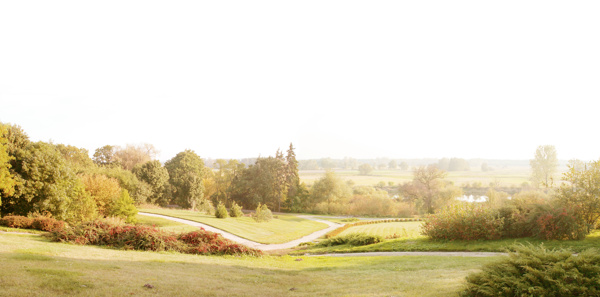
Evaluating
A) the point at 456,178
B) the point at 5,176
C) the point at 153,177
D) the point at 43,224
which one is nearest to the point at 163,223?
the point at 43,224

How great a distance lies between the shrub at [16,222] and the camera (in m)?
14.9

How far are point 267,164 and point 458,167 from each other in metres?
94.9

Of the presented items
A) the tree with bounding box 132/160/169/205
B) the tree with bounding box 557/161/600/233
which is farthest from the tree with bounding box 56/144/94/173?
the tree with bounding box 557/161/600/233

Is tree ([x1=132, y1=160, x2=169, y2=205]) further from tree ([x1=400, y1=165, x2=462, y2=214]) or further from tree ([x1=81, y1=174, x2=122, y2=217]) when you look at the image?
tree ([x1=400, y1=165, x2=462, y2=214])

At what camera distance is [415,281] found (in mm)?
8227

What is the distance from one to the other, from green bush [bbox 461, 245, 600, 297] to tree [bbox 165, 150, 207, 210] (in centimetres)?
4222

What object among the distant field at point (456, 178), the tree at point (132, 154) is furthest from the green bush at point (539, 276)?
the distant field at point (456, 178)

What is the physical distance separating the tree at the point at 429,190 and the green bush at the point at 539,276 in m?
46.2

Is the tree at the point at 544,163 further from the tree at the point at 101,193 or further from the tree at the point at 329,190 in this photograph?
the tree at the point at 101,193

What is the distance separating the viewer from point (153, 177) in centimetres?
4169

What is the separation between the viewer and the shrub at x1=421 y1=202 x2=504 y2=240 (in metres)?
17.2

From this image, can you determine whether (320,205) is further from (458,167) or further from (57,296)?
(458,167)

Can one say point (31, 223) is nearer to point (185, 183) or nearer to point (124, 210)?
point (124, 210)

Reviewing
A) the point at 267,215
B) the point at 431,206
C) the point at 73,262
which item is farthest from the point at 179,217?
the point at 431,206
